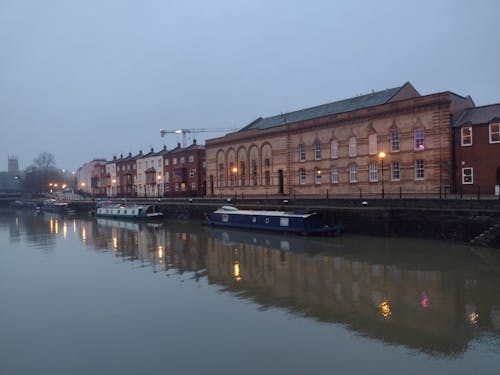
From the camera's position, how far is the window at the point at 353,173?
3703cm

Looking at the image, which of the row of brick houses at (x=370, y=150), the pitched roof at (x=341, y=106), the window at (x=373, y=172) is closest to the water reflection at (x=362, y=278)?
the row of brick houses at (x=370, y=150)

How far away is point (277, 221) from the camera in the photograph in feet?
101

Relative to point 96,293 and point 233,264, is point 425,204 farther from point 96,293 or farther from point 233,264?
point 96,293

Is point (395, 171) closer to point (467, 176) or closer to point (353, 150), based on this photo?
point (353, 150)

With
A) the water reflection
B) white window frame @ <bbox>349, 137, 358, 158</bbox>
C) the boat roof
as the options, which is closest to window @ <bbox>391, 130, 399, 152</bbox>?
white window frame @ <bbox>349, 137, 358, 158</bbox>

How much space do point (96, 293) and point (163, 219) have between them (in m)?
32.3

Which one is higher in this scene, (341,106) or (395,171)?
(341,106)

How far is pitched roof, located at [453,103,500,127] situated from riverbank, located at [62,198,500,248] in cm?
913

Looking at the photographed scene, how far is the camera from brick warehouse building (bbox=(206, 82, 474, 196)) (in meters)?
31.6

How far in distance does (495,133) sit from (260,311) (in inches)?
935

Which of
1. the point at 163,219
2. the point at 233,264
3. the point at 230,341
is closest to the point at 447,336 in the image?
the point at 230,341

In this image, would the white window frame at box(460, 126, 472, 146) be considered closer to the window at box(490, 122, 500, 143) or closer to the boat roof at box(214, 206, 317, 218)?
the window at box(490, 122, 500, 143)

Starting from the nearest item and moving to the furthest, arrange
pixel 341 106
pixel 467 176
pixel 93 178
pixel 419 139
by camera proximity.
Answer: pixel 467 176
pixel 419 139
pixel 341 106
pixel 93 178

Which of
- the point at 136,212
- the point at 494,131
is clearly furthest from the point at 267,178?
the point at 494,131
